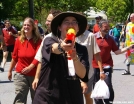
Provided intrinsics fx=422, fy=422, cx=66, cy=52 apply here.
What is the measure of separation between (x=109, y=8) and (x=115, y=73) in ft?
165

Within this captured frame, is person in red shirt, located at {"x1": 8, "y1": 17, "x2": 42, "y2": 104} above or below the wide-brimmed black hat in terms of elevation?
below

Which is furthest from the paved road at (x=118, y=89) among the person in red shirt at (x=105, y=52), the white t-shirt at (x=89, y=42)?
the white t-shirt at (x=89, y=42)

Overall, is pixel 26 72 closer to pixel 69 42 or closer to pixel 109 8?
pixel 69 42

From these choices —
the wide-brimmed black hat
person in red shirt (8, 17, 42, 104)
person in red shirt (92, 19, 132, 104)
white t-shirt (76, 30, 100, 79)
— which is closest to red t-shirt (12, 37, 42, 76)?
person in red shirt (8, 17, 42, 104)

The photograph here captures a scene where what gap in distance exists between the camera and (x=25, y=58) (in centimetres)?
645

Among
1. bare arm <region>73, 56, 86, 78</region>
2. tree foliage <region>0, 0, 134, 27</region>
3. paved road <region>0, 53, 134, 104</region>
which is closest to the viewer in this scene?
bare arm <region>73, 56, 86, 78</region>

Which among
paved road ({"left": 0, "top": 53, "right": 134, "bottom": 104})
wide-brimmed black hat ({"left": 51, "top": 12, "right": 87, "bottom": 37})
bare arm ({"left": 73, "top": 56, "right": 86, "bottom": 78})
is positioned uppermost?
wide-brimmed black hat ({"left": 51, "top": 12, "right": 87, "bottom": 37})

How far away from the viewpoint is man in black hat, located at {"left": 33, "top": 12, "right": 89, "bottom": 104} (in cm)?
395

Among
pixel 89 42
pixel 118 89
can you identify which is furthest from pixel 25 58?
pixel 118 89

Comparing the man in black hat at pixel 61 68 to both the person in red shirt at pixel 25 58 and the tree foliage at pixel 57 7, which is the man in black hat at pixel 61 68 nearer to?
the person in red shirt at pixel 25 58

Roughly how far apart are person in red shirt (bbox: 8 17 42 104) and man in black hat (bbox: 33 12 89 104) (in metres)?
2.17

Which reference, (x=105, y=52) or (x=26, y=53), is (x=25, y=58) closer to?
(x=26, y=53)

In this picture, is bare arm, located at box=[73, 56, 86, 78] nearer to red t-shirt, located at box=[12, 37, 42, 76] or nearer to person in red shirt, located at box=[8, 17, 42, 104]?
person in red shirt, located at box=[8, 17, 42, 104]

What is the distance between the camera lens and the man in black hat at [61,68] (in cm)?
395
